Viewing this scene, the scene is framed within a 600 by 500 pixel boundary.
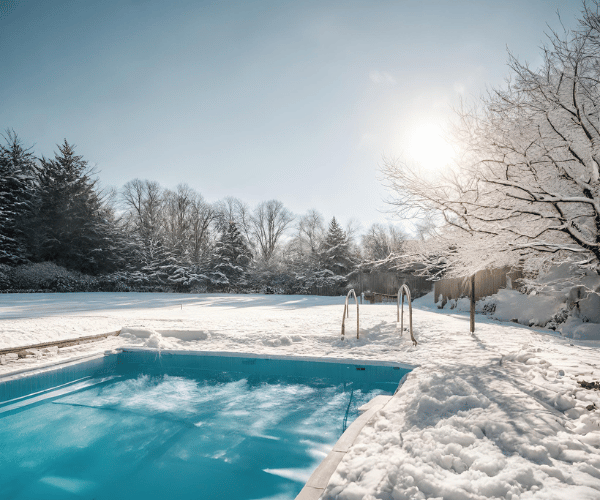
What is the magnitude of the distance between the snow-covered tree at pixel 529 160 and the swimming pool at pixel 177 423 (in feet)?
8.39

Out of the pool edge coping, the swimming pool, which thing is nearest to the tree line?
the swimming pool

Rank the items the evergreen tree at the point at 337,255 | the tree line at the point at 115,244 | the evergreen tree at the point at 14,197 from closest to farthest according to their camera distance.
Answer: the evergreen tree at the point at 14,197
the tree line at the point at 115,244
the evergreen tree at the point at 337,255

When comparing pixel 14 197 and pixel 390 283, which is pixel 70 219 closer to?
pixel 14 197

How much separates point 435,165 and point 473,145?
0.59 meters

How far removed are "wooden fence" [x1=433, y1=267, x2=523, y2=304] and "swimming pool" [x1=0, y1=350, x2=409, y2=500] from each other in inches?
221

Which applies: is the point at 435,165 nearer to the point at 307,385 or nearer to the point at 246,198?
the point at 307,385

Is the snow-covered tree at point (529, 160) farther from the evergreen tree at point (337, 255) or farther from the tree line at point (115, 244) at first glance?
the evergreen tree at point (337, 255)

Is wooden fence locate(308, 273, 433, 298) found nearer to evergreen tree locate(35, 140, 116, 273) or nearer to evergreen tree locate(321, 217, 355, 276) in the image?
evergreen tree locate(321, 217, 355, 276)

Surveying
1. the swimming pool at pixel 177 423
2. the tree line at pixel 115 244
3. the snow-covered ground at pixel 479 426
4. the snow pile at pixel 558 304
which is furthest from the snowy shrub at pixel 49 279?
the snow pile at pixel 558 304

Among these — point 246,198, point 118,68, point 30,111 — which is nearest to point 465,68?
point 118,68

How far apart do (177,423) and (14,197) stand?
24836 millimetres

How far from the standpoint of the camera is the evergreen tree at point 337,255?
24.7m

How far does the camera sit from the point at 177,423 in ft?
13.6

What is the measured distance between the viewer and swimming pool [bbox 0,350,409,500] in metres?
3.09
